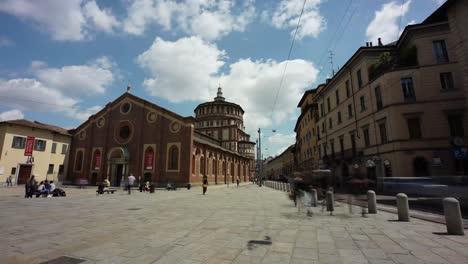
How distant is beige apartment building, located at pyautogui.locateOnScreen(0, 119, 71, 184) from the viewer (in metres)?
30.0

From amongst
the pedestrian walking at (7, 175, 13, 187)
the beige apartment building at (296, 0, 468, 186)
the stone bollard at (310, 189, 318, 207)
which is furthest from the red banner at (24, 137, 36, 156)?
the beige apartment building at (296, 0, 468, 186)

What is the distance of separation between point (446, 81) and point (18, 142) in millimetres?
50943

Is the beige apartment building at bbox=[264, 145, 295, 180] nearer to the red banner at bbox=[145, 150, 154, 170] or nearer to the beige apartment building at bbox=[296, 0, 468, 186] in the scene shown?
the beige apartment building at bbox=[296, 0, 468, 186]

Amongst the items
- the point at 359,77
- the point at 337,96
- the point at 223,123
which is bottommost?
the point at 337,96

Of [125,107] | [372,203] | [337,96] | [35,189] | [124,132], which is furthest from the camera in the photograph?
[125,107]

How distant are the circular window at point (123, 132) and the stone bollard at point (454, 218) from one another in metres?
36.4

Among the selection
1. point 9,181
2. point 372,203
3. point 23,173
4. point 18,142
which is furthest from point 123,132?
point 372,203

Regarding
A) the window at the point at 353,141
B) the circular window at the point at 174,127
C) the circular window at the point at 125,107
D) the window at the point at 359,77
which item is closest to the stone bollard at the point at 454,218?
the window at the point at 353,141

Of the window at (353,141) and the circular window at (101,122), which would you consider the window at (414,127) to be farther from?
the circular window at (101,122)

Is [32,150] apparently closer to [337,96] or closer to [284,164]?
[337,96]

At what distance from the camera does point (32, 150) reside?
3134 cm

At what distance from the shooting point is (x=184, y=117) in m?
32.4

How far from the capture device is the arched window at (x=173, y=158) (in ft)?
104

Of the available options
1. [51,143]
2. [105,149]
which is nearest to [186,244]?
[105,149]
